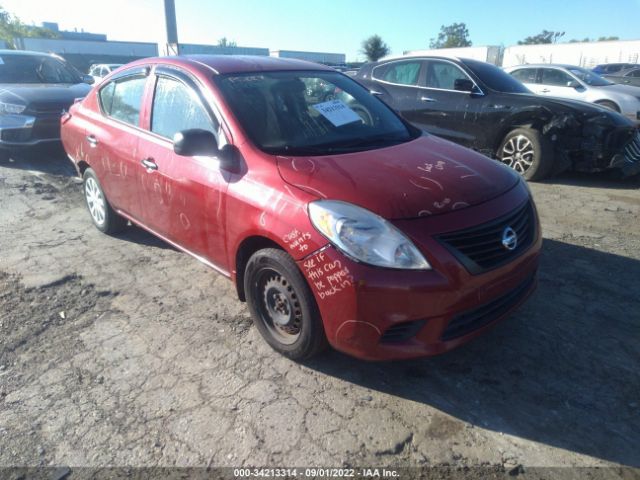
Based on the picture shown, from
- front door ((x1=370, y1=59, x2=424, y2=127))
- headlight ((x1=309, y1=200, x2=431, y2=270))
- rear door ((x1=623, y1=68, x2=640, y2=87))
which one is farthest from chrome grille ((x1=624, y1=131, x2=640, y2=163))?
rear door ((x1=623, y1=68, x2=640, y2=87))

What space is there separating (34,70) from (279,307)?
8117 millimetres

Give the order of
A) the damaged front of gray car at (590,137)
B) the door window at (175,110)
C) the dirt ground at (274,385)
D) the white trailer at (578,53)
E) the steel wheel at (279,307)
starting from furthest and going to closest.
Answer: the white trailer at (578,53)
the damaged front of gray car at (590,137)
the door window at (175,110)
the steel wheel at (279,307)
the dirt ground at (274,385)

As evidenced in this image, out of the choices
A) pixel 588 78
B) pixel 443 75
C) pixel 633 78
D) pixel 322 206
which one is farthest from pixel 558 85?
pixel 322 206

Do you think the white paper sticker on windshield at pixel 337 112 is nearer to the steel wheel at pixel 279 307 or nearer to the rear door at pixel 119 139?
the steel wheel at pixel 279 307

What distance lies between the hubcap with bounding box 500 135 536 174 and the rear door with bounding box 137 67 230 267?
15.4 feet

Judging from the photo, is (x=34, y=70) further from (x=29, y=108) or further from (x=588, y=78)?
(x=588, y=78)

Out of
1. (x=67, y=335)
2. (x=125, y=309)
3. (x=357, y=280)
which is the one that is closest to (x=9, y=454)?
A: (x=67, y=335)

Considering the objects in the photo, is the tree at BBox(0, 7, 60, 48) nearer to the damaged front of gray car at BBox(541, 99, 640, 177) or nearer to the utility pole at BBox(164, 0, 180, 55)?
the utility pole at BBox(164, 0, 180, 55)

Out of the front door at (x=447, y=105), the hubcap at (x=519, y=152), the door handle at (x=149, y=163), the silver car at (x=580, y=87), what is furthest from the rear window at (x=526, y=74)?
the door handle at (x=149, y=163)

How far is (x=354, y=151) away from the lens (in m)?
2.92

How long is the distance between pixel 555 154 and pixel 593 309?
3.64 m

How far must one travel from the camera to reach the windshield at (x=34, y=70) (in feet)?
26.2

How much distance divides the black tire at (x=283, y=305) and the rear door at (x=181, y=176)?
379 millimetres

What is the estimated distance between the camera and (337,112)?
3283 mm
